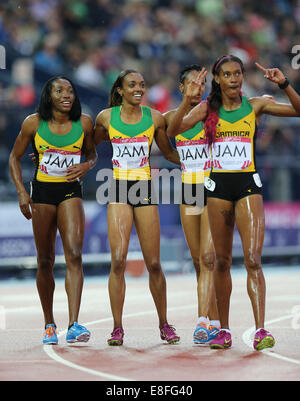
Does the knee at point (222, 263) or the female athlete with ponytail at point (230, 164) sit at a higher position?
the female athlete with ponytail at point (230, 164)

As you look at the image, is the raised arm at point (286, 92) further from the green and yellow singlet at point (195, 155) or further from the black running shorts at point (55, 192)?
the black running shorts at point (55, 192)

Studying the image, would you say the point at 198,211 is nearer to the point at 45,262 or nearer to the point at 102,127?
the point at 102,127

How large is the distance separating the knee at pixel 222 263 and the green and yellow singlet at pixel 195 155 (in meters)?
0.89

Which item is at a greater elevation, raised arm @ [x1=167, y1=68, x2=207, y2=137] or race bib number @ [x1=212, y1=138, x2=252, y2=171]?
raised arm @ [x1=167, y1=68, x2=207, y2=137]

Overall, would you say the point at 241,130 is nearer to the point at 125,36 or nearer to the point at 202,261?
the point at 202,261

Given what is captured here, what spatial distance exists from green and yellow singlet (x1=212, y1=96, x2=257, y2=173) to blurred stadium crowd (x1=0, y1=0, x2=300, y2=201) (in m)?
8.49

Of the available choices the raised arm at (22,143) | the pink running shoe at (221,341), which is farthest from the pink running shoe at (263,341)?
the raised arm at (22,143)

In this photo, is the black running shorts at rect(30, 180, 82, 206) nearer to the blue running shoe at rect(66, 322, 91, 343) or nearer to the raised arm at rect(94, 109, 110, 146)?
the raised arm at rect(94, 109, 110, 146)

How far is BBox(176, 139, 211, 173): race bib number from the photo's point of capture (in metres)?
7.66

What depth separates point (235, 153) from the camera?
23.0 ft

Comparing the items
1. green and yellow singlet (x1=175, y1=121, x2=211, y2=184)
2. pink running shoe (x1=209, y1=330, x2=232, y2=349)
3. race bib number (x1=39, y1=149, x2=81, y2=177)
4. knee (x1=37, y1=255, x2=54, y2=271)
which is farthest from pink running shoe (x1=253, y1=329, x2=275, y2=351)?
race bib number (x1=39, y1=149, x2=81, y2=177)

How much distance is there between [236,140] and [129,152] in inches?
42.5

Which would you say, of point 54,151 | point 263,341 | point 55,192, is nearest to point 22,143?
point 54,151

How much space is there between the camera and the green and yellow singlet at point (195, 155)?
766cm
